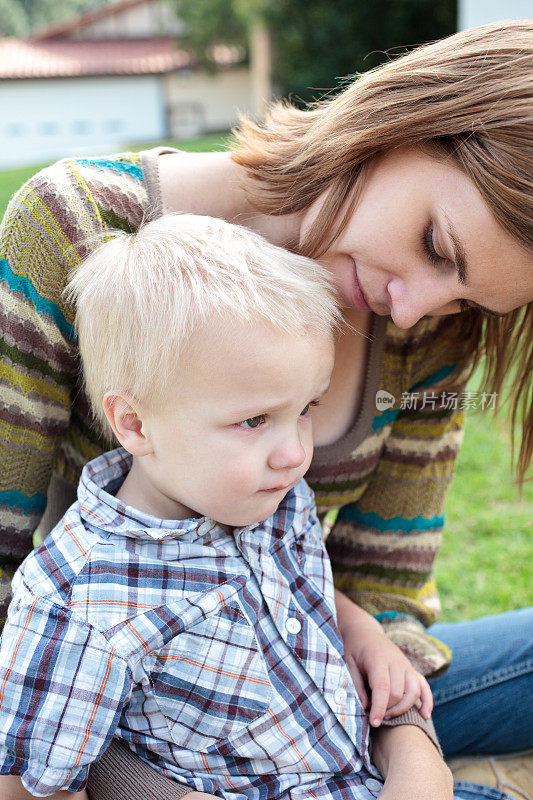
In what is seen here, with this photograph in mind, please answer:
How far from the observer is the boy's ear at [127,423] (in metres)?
1.32

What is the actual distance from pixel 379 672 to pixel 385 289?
69 centimetres

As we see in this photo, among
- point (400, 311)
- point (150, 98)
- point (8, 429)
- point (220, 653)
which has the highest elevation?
point (400, 311)

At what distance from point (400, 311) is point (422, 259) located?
10cm

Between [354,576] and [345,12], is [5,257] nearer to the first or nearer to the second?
[354,576]

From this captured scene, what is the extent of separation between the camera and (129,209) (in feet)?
5.26

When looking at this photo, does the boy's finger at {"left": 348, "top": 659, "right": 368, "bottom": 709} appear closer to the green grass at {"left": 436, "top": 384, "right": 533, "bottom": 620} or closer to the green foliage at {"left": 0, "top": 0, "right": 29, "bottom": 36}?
the green grass at {"left": 436, "top": 384, "right": 533, "bottom": 620}

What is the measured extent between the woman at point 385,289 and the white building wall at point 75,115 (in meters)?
31.3

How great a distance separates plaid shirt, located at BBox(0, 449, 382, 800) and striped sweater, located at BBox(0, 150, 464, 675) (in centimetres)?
19

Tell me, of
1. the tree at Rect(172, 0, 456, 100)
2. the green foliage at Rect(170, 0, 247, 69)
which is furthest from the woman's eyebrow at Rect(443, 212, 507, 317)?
the green foliage at Rect(170, 0, 247, 69)

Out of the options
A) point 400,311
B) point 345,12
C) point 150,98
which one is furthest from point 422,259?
point 150,98

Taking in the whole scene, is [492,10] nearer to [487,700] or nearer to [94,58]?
[487,700]

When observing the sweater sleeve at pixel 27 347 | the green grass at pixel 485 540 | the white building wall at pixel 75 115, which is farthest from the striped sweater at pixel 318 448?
the white building wall at pixel 75 115

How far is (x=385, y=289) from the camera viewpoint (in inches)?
59.7

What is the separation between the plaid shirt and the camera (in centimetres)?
118
